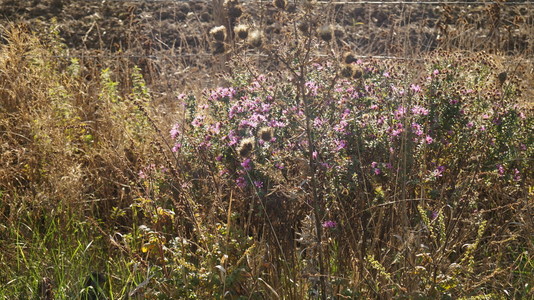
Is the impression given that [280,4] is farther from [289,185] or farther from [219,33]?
[219,33]

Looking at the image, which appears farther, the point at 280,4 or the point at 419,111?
the point at 419,111

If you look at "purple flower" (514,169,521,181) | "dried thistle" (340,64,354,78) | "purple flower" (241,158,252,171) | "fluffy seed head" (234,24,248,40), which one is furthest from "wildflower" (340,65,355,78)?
"purple flower" (514,169,521,181)

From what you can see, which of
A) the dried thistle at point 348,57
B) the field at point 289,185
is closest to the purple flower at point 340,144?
the field at point 289,185

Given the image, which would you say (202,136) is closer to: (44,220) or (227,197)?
(227,197)

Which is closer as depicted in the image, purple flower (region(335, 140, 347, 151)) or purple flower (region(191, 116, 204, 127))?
purple flower (region(335, 140, 347, 151))

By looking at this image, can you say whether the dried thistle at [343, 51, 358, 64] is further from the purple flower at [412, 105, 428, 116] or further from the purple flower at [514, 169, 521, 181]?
the purple flower at [514, 169, 521, 181]

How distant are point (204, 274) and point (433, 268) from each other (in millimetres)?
820

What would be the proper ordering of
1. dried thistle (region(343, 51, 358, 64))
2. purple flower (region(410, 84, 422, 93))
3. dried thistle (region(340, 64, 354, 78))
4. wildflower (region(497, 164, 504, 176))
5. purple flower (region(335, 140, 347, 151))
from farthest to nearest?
1. purple flower (region(410, 84, 422, 93))
2. wildflower (region(497, 164, 504, 176))
3. purple flower (region(335, 140, 347, 151))
4. dried thistle (region(340, 64, 354, 78))
5. dried thistle (region(343, 51, 358, 64))

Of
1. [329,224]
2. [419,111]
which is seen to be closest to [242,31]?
[329,224]

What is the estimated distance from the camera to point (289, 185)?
2.52 meters

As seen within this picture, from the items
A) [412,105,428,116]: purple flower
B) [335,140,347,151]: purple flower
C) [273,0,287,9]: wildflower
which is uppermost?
[273,0,287,9]: wildflower

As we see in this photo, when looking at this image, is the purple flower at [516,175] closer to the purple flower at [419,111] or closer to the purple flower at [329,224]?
the purple flower at [419,111]

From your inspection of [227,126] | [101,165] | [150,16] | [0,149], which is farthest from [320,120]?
[150,16]

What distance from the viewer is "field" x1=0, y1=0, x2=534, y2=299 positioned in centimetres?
259
